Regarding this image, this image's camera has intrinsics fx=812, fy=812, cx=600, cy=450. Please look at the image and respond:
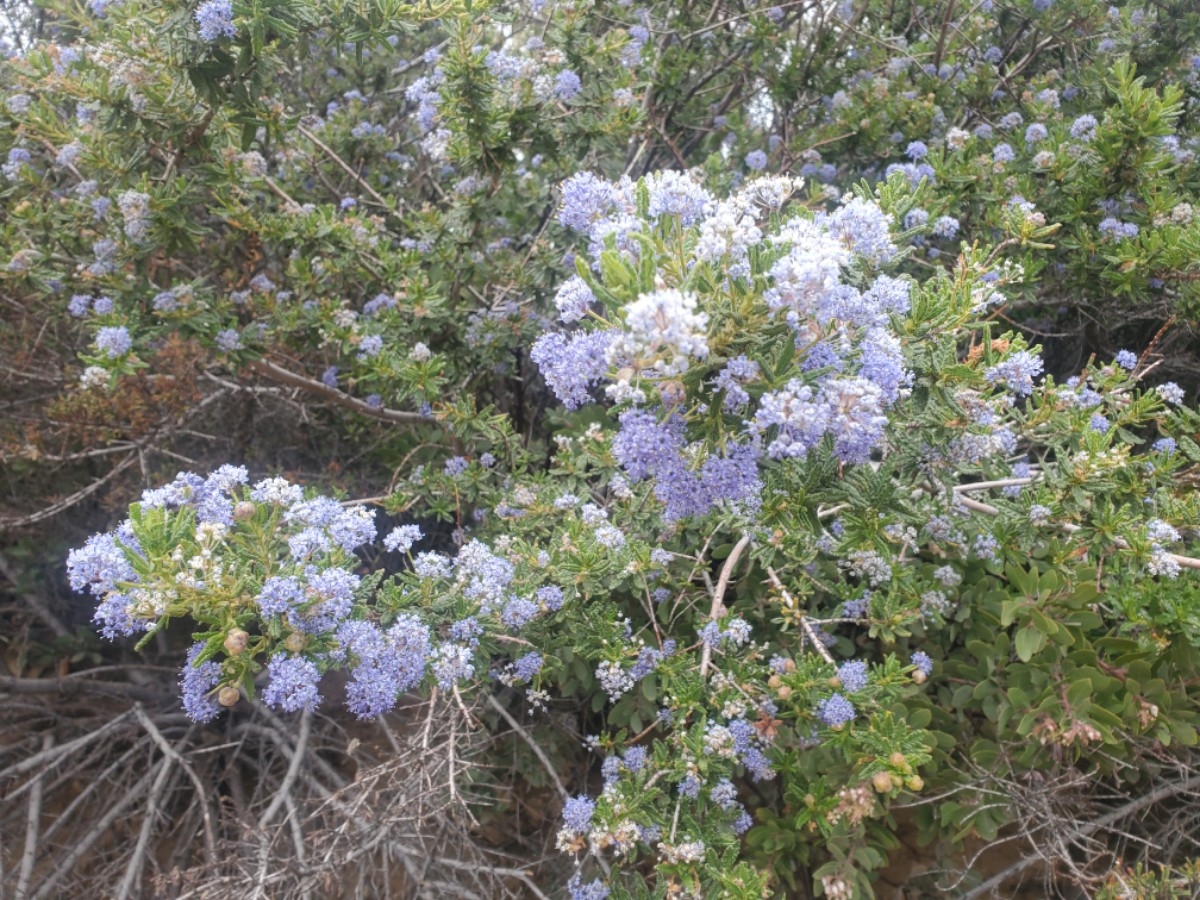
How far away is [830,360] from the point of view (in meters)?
1.61

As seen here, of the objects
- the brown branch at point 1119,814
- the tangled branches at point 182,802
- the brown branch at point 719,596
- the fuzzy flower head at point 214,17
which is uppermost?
the fuzzy flower head at point 214,17

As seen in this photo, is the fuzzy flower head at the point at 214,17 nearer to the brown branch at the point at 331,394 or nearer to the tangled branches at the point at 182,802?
the brown branch at the point at 331,394

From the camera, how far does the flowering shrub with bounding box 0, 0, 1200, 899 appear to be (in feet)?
5.72

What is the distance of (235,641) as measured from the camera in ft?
5.65

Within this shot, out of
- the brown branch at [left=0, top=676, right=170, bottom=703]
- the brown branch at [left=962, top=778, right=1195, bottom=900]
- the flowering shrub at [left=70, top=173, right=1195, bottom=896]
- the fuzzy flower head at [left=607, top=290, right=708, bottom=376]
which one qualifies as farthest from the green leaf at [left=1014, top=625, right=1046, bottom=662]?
the brown branch at [left=0, top=676, right=170, bottom=703]

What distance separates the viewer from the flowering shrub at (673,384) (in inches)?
68.6

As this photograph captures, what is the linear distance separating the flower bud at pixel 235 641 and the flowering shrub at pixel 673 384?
20mm

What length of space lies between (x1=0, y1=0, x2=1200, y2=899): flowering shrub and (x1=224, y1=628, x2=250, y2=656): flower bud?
0.07 ft

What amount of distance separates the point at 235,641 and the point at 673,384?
1.07 meters

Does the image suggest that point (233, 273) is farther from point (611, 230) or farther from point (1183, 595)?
point (1183, 595)

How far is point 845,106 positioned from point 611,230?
2.75 metres

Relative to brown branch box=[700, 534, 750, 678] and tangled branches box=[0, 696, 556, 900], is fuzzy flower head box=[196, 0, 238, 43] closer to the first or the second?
brown branch box=[700, 534, 750, 678]

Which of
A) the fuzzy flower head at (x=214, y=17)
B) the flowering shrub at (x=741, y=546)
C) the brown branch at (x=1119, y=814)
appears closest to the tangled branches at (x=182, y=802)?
the flowering shrub at (x=741, y=546)

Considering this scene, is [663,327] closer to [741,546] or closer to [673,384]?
[673,384]
